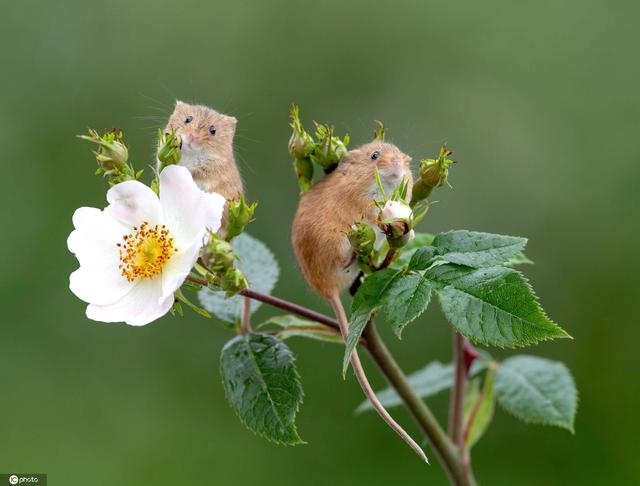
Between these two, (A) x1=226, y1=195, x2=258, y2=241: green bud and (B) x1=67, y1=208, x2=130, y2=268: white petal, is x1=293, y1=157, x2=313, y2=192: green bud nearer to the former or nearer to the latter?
(A) x1=226, y1=195, x2=258, y2=241: green bud

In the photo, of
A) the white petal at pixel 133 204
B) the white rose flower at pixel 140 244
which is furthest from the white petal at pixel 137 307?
the white petal at pixel 133 204

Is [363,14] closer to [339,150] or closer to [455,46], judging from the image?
[455,46]

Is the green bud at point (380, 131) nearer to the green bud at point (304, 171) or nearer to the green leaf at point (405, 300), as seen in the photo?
the green bud at point (304, 171)

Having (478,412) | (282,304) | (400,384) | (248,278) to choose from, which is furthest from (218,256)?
(478,412)

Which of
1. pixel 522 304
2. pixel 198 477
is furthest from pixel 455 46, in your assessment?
pixel 522 304

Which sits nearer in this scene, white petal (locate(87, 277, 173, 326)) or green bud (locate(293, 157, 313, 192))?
white petal (locate(87, 277, 173, 326))

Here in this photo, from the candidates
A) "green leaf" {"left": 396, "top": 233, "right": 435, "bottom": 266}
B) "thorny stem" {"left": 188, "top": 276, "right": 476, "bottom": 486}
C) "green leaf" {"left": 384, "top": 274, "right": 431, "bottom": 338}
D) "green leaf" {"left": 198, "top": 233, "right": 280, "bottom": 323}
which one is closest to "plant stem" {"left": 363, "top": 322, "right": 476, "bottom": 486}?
"thorny stem" {"left": 188, "top": 276, "right": 476, "bottom": 486}
